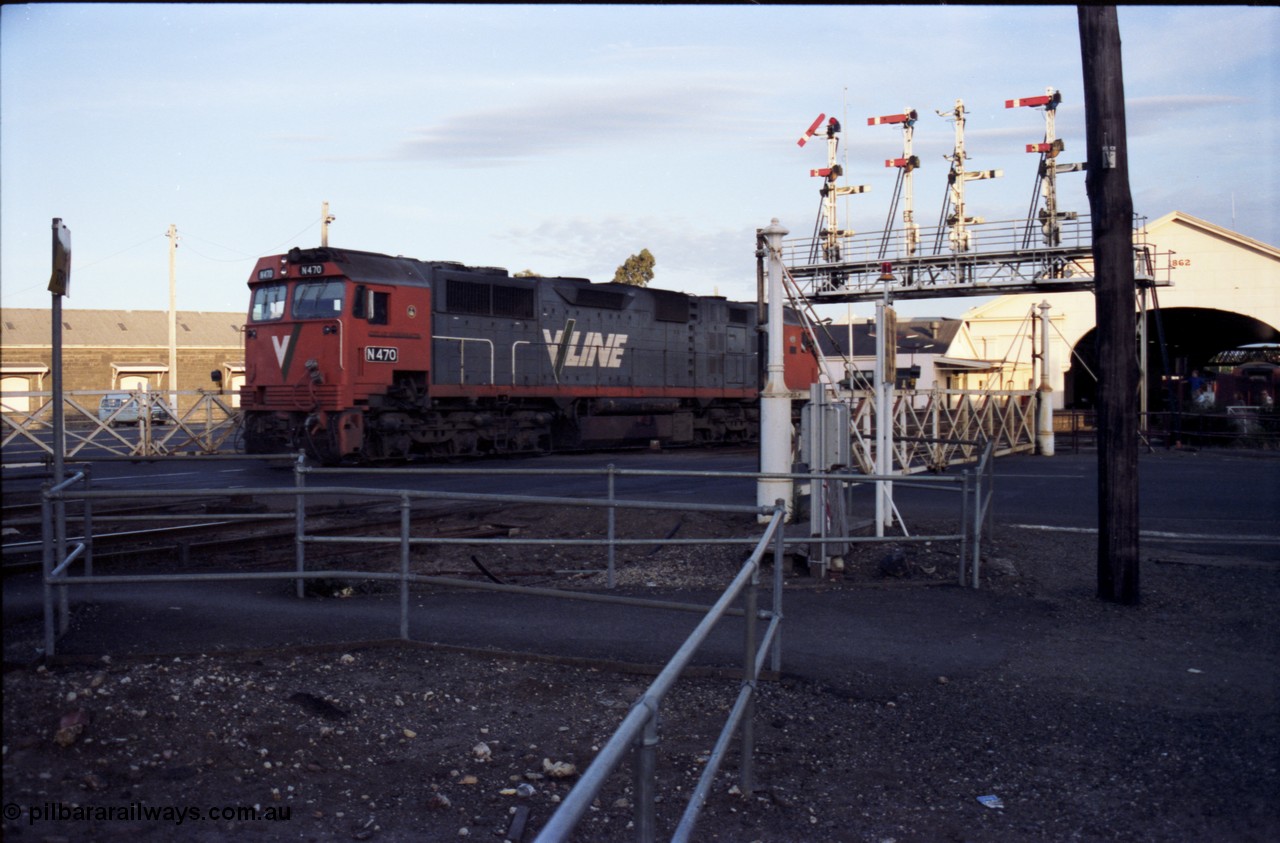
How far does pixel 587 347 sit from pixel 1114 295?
1733cm

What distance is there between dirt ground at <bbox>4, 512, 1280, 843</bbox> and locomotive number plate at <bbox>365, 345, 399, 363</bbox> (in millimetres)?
13358

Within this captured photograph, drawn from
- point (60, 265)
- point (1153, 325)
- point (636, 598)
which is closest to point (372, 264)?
point (60, 265)

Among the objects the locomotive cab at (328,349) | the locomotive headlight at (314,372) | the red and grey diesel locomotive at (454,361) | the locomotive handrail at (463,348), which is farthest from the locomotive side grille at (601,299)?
the locomotive headlight at (314,372)

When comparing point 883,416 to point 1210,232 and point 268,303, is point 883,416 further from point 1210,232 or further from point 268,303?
point 1210,232

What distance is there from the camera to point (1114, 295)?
8773mm

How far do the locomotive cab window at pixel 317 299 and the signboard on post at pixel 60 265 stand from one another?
1332 centimetres

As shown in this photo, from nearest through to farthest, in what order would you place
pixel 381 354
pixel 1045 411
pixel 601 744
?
pixel 601 744
pixel 381 354
pixel 1045 411

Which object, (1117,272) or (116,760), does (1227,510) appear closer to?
(1117,272)

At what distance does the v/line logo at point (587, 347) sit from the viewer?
24.4m

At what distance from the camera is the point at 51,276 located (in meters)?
6.71

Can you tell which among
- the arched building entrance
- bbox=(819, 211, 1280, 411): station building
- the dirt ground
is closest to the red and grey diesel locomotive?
bbox=(819, 211, 1280, 411): station building

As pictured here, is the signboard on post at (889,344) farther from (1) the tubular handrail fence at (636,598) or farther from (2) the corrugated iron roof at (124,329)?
(2) the corrugated iron roof at (124,329)

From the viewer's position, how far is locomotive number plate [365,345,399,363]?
20.2 m

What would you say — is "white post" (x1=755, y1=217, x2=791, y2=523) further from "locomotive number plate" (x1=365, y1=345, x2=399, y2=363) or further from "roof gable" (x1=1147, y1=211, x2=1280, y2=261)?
"roof gable" (x1=1147, y1=211, x2=1280, y2=261)
